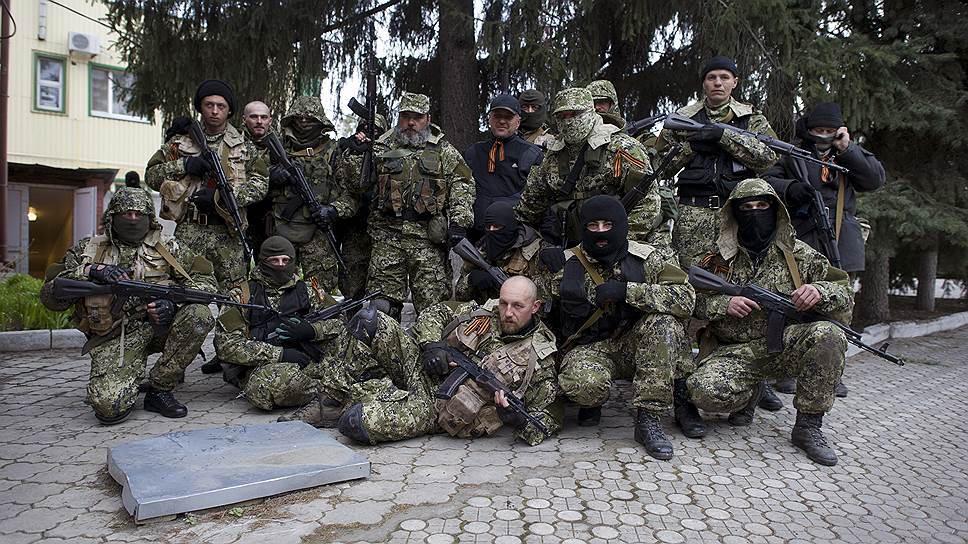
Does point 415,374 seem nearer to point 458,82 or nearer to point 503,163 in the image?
point 503,163

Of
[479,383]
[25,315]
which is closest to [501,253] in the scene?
[479,383]

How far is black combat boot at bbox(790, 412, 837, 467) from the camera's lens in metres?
4.20

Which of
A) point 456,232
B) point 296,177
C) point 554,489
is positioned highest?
point 296,177

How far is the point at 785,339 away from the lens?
4.49m

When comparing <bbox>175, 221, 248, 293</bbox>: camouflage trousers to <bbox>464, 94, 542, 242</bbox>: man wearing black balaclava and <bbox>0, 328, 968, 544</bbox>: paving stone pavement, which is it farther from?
<bbox>464, 94, 542, 242</bbox>: man wearing black balaclava

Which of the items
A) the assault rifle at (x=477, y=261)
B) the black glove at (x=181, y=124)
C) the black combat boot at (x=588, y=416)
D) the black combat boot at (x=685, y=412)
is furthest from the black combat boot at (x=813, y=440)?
the black glove at (x=181, y=124)

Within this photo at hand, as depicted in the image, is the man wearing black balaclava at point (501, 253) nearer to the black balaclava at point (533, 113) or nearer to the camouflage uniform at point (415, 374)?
the camouflage uniform at point (415, 374)

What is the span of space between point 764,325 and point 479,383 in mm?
1902

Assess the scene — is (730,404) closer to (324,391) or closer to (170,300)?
(324,391)

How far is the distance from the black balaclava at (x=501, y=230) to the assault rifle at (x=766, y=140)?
1.41 metres

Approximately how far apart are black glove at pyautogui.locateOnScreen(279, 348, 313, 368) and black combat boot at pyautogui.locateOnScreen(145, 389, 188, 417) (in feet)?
2.39

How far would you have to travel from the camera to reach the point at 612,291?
445 centimetres

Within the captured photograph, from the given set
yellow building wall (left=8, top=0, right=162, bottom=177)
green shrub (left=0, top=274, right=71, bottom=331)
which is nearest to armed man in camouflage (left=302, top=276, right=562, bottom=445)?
green shrub (left=0, top=274, right=71, bottom=331)

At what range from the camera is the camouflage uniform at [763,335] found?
14.1 ft
